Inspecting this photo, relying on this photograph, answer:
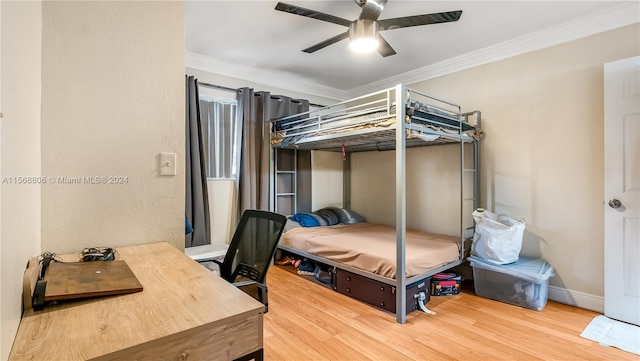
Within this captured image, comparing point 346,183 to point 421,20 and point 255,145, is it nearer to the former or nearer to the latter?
point 255,145

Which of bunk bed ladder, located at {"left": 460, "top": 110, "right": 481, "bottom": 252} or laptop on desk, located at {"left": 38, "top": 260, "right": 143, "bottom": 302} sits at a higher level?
bunk bed ladder, located at {"left": 460, "top": 110, "right": 481, "bottom": 252}

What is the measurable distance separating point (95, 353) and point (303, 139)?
2735 millimetres

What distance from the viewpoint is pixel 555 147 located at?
263 cm

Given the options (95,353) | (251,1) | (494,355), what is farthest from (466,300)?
(251,1)

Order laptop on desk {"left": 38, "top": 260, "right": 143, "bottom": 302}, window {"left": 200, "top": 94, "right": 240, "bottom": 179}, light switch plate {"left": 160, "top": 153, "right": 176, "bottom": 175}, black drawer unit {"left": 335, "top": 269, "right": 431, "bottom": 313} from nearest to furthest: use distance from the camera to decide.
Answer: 1. laptop on desk {"left": 38, "top": 260, "right": 143, "bottom": 302}
2. light switch plate {"left": 160, "top": 153, "right": 176, "bottom": 175}
3. black drawer unit {"left": 335, "top": 269, "right": 431, "bottom": 313}
4. window {"left": 200, "top": 94, "right": 240, "bottom": 179}

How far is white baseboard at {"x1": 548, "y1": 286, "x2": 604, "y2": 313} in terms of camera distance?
2412 millimetres

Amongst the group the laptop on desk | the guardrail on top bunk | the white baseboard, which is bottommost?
the white baseboard

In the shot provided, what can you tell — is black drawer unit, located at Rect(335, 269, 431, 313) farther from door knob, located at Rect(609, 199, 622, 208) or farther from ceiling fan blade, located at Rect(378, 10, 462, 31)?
ceiling fan blade, located at Rect(378, 10, 462, 31)

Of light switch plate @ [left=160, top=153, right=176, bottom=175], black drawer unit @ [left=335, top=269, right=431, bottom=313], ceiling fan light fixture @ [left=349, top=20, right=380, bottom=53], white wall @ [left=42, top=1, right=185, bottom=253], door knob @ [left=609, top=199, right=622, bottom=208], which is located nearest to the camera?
white wall @ [left=42, top=1, right=185, bottom=253]

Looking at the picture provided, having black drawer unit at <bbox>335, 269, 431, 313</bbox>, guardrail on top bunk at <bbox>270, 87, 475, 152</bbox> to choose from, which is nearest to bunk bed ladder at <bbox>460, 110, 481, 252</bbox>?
guardrail on top bunk at <bbox>270, 87, 475, 152</bbox>

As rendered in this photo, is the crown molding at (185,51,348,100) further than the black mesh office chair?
Yes

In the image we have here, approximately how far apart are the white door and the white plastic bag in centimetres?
57

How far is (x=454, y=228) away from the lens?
131 inches

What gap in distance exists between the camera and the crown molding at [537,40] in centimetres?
230
